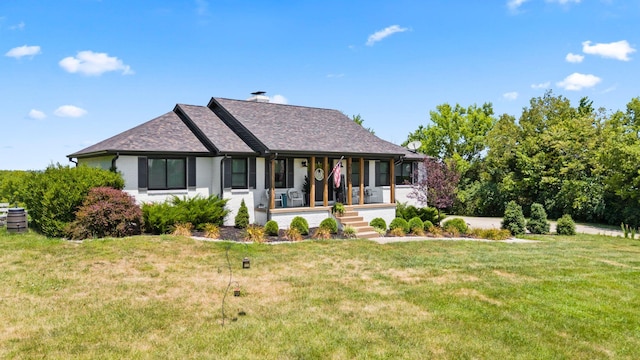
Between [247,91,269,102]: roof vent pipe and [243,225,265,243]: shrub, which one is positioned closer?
[243,225,265,243]: shrub

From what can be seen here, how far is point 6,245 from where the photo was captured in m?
13.0

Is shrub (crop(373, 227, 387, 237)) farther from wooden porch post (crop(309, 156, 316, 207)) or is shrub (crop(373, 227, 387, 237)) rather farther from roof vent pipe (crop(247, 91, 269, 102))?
roof vent pipe (crop(247, 91, 269, 102))

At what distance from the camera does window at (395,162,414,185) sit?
25188 mm

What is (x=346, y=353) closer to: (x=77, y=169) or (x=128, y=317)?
(x=128, y=317)

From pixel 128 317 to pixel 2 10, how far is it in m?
11.0

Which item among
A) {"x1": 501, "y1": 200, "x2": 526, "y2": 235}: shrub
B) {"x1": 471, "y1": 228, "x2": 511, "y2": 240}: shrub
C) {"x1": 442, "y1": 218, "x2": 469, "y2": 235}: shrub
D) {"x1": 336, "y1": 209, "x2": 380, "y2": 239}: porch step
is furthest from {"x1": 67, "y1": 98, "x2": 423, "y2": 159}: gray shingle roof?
Answer: {"x1": 501, "y1": 200, "x2": 526, "y2": 235}: shrub

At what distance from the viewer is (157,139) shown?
57.1 feet

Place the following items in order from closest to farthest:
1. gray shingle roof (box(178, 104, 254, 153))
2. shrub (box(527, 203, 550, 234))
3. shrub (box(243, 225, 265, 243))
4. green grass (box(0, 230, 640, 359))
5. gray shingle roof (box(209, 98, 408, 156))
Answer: green grass (box(0, 230, 640, 359)), shrub (box(243, 225, 265, 243)), gray shingle roof (box(178, 104, 254, 153)), gray shingle roof (box(209, 98, 408, 156)), shrub (box(527, 203, 550, 234))

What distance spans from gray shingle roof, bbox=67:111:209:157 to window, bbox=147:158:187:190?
0.58 meters

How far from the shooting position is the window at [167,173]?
16812 mm

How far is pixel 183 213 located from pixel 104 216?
269cm

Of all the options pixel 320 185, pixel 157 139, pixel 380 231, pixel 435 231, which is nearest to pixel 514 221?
pixel 435 231

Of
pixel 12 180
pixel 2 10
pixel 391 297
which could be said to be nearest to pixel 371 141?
pixel 391 297

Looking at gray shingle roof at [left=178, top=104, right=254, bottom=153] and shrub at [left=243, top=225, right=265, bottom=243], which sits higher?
gray shingle roof at [left=178, top=104, right=254, bottom=153]
